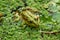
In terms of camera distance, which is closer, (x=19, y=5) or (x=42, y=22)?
(x=42, y=22)

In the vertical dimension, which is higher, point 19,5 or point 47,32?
point 19,5

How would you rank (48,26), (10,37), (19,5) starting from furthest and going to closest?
1. (19,5)
2. (48,26)
3. (10,37)

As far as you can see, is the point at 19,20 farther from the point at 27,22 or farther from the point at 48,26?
the point at 48,26

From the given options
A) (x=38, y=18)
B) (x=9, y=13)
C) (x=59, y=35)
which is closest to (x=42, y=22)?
(x=38, y=18)

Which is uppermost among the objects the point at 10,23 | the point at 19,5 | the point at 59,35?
the point at 19,5

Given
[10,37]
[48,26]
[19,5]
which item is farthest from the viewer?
[19,5]

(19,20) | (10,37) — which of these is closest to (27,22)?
(19,20)
